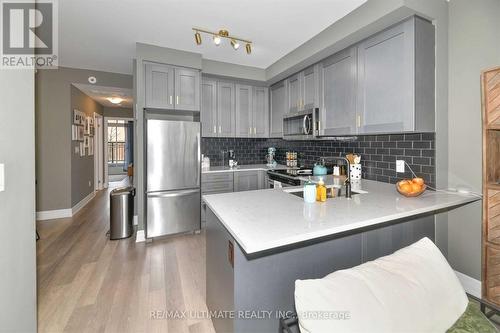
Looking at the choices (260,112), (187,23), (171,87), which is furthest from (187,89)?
(260,112)

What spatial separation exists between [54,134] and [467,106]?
5.80m

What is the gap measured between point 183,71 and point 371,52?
8.06ft

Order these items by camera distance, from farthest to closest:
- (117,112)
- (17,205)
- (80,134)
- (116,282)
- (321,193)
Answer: (117,112) → (80,134) → (116,282) → (321,193) → (17,205)

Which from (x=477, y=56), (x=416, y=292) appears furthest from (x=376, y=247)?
(x=477, y=56)

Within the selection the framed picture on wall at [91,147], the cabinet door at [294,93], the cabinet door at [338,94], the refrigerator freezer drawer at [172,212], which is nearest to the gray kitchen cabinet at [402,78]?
the cabinet door at [338,94]

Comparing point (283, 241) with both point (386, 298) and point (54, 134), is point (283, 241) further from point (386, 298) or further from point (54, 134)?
point (54, 134)

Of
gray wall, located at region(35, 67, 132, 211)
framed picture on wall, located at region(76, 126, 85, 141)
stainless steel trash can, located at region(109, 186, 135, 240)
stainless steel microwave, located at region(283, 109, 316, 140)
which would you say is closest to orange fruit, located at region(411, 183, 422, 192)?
stainless steel microwave, located at region(283, 109, 316, 140)

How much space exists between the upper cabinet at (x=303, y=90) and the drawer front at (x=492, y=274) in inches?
87.1

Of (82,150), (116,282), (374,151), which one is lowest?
(116,282)

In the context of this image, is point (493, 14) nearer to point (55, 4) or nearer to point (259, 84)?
point (259, 84)

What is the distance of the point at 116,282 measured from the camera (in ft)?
7.57

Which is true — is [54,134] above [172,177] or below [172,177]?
above

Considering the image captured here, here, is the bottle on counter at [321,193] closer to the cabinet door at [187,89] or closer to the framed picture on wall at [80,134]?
the cabinet door at [187,89]

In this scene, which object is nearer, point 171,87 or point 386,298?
point 386,298
